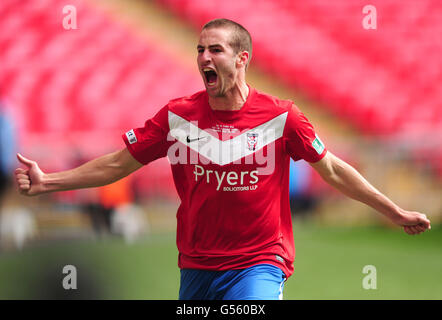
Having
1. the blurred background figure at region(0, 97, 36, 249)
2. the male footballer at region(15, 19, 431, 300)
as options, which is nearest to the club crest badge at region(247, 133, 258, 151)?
the male footballer at region(15, 19, 431, 300)

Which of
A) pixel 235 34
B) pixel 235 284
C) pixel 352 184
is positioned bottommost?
pixel 235 284

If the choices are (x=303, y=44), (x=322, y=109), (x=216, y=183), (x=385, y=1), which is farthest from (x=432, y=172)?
(x=216, y=183)

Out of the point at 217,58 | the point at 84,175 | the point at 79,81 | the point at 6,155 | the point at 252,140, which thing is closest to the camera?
the point at 217,58

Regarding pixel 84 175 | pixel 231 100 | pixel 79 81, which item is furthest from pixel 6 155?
pixel 231 100

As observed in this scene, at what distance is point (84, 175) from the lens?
11.2 ft

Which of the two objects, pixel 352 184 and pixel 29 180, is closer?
pixel 352 184

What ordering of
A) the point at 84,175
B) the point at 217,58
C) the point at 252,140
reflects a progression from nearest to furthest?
the point at 217,58 → the point at 252,140 → the point at 84,175

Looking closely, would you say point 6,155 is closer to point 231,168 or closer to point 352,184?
point 231,168

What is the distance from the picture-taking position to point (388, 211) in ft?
11.1

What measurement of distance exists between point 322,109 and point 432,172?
2522 millimetres

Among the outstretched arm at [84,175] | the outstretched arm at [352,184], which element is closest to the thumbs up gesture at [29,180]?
the outstretched arm at [84,175]

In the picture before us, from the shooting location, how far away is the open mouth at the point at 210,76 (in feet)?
10.4
